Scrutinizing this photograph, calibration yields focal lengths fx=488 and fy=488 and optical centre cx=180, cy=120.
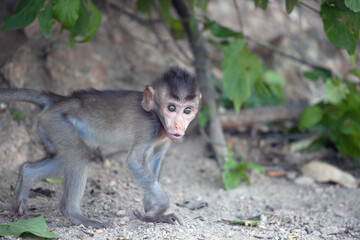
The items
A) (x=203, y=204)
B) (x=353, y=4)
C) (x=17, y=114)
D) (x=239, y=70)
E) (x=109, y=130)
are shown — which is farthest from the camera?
(x=17, y=114)

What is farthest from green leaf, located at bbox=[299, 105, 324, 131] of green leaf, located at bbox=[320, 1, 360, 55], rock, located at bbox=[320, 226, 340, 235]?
rock, located at bbox=[320, 226, 340, 235]

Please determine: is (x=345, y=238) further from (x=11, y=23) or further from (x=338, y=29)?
(x=11, y=23)

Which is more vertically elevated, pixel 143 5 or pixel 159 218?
pixel 143 5

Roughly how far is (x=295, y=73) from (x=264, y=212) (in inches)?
195

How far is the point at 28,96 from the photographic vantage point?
211 inches

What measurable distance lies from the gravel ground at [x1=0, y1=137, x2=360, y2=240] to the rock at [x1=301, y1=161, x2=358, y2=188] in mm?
142

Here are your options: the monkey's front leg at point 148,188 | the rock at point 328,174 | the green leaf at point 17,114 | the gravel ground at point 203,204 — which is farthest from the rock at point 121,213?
the rock at point 328,174

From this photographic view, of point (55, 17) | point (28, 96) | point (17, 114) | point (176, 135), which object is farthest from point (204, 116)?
point (55, 17)

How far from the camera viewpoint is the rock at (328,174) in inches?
286

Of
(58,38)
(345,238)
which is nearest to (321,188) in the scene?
(345,238)

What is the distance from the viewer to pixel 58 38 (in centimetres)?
750

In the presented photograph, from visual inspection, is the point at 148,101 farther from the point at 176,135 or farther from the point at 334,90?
the point at 334,90

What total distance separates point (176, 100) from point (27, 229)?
6.41 feet

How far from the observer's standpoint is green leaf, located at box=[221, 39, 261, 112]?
654 centimetres
